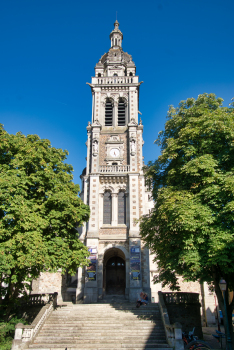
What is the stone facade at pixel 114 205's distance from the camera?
77.2 ft

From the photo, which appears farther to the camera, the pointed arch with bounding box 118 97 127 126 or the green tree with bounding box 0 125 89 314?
the pointed arch with bounding box 118 97 127 126

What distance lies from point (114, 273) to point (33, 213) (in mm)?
13991

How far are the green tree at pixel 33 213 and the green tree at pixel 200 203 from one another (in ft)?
15.9

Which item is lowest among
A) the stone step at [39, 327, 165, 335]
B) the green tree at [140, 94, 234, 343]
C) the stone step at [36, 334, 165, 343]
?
the stone step at [36, 334, 165, 343]

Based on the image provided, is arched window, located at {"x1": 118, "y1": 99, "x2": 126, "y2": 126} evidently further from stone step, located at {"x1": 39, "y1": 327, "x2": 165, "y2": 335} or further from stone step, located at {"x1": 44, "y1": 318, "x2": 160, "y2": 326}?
stone step, located at {"x1": 39, "y1": 327, "x2": 165, "y2": 335}

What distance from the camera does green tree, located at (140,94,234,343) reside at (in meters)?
12.9

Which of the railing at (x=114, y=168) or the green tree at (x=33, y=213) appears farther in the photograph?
the railing at (x=114, y=168)

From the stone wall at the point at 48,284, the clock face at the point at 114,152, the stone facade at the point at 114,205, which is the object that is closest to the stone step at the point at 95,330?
the stone facade at the point at 114,205

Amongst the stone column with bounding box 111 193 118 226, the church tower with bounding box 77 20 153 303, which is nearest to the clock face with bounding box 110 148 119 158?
the church tower with bounding box 77 20 153 303

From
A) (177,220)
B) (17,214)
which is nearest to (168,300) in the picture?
(177,220)

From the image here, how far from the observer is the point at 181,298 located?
17.6 meters

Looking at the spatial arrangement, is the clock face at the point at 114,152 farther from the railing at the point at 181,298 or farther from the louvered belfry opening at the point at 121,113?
the railing at the point at 181,298

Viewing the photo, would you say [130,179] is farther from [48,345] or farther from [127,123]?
[48,345]

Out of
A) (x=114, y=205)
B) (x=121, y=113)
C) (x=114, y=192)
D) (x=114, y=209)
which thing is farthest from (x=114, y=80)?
(x=114, y=209)
